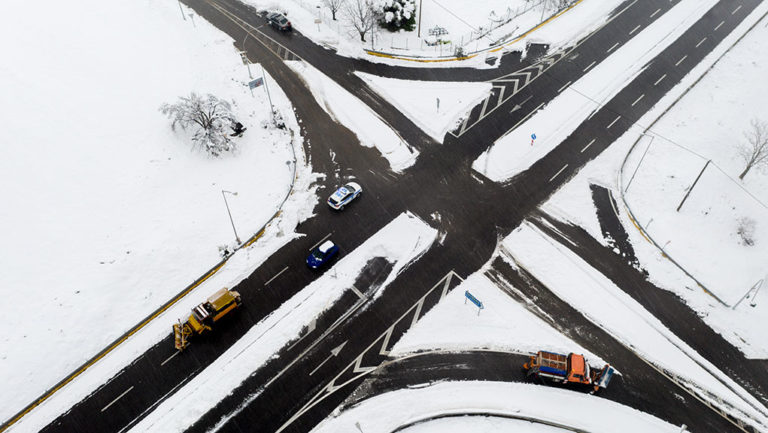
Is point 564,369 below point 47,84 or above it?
below

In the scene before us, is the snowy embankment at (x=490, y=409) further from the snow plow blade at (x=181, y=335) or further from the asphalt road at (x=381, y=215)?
the snow plow blade at (x=181, y=335)

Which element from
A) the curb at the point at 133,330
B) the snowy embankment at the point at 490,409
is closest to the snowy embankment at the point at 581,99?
the snowy embankment at the point at 490,409

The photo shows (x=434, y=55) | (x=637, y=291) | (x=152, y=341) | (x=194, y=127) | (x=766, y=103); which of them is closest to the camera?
(x=152, y=341)

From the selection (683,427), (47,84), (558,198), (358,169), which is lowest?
(683,427)

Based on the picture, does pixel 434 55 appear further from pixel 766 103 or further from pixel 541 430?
pixel 541 430

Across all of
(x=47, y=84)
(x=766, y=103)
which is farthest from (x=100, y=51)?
(x=766, y=103)
